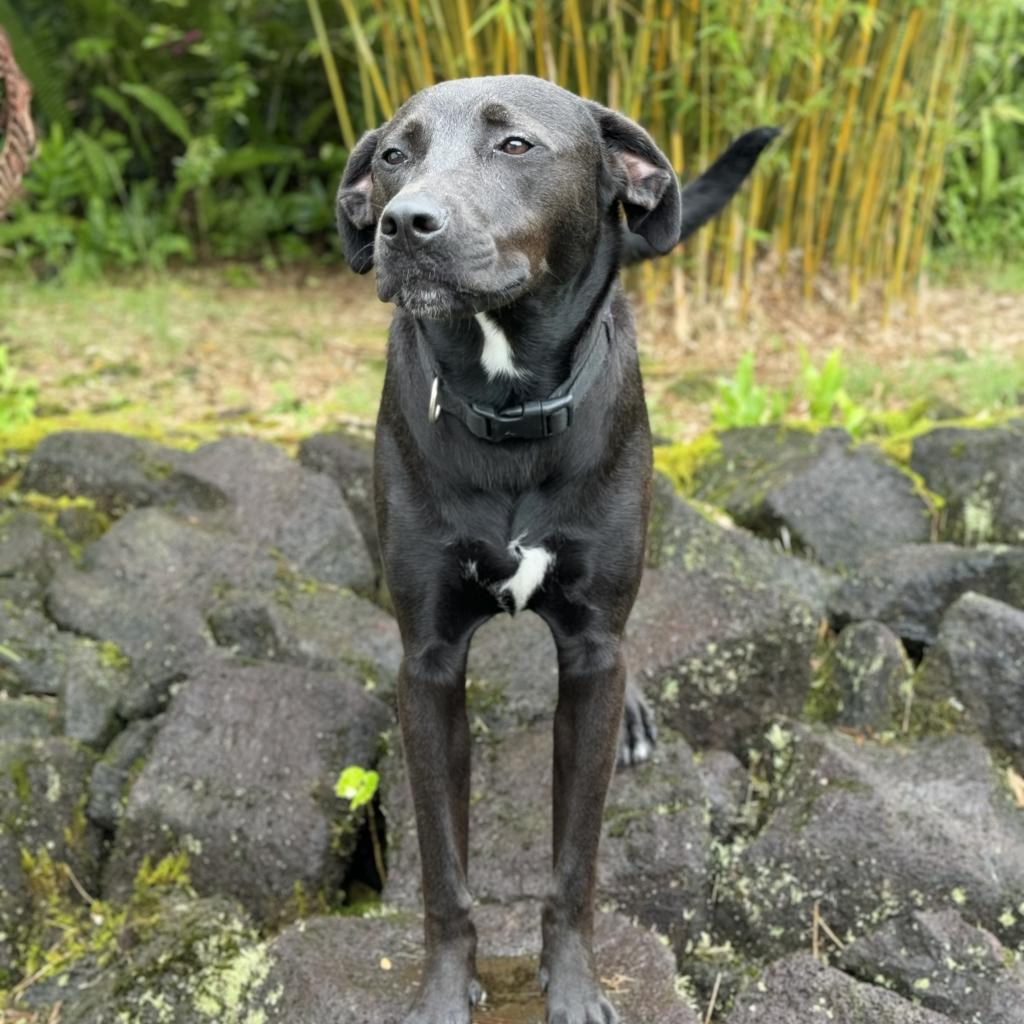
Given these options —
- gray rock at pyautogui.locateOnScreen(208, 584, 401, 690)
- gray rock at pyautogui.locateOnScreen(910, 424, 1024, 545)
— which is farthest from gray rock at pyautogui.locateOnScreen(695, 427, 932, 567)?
gray rock at pyautogui.locateOnScreen(208, 584, 401, 690)

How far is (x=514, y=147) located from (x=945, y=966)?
1.64 meters

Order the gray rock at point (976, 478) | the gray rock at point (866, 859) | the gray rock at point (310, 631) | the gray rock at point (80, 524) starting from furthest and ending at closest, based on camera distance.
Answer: the gray rock at point (976, 478)
the gray rock at point (80, 524)
the gray rock at point (310, 631)
the gray rock at point (866, 859)

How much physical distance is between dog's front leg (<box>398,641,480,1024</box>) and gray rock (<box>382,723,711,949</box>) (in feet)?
1.04

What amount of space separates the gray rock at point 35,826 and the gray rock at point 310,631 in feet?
1.57

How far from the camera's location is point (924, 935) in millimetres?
2461

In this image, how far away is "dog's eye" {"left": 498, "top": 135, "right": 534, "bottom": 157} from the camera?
2.13 m

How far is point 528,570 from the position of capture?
2.29 metres

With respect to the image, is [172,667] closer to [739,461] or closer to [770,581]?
[770,581]

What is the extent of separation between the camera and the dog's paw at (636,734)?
2.85 meters

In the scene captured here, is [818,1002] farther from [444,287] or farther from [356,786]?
[444,287]

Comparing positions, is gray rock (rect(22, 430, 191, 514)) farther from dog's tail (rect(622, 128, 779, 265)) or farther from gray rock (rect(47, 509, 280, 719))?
dog's tail (rect(622, 128, 779, 265))

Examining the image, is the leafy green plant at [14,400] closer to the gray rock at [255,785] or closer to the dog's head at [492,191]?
the gray rock at [255,785]

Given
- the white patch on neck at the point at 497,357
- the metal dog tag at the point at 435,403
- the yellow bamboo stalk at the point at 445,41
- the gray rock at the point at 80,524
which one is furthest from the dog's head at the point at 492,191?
the yellow bamboo stalk at the point at 445,41

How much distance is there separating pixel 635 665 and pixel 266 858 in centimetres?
93
